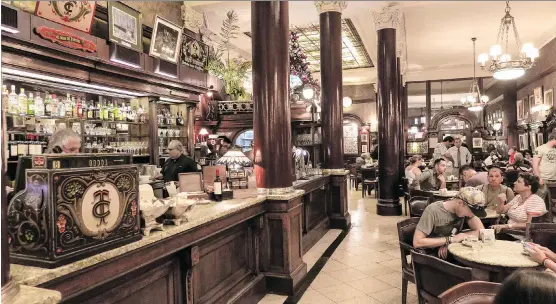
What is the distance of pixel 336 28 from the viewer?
7316 mm

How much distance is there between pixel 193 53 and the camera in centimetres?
754

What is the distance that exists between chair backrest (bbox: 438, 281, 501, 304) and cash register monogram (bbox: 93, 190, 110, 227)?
1658 mm

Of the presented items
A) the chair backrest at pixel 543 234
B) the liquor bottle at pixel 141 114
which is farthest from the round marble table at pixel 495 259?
the liquor bottle at pixel 141 114

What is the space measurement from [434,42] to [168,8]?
27.2ft

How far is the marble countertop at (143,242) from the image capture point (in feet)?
5.37

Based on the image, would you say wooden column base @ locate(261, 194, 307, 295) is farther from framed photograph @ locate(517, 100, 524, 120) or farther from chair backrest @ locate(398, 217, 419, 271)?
framed photograph @ locate(517, 100, 524, 120)

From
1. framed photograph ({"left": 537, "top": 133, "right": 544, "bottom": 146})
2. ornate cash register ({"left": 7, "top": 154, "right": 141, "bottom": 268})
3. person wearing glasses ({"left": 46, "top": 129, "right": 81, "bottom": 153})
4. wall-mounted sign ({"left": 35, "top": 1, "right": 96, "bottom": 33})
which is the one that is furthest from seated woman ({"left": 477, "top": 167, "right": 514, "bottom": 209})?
framed photograph ({"left": 537, "top": 133, "right": 544, "bottom": 146})

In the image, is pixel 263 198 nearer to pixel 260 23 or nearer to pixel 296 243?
pixel 296 243

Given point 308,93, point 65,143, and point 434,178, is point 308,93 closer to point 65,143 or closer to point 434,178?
point 434,178

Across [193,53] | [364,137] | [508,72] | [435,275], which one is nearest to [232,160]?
[435,275]

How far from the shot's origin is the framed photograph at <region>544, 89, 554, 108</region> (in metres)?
10.7

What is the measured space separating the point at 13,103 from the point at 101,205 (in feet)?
11.9

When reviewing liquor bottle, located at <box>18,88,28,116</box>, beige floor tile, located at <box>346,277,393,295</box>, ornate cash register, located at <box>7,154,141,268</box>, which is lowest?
beige floor tile, located at <box>346,277,393,295</box>

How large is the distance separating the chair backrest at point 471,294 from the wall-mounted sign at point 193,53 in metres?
6.36
